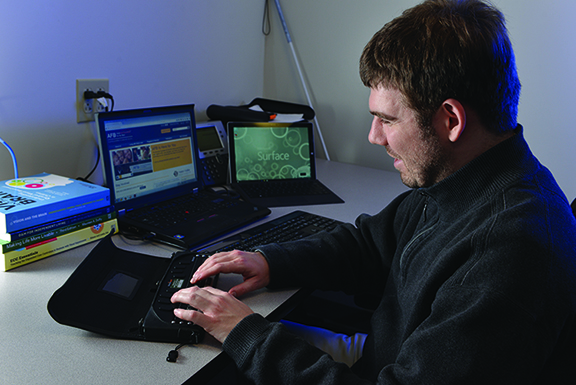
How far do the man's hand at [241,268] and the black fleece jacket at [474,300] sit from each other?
0.02 metres

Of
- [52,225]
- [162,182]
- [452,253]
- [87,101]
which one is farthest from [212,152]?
[452,253]

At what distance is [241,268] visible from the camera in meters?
0.96

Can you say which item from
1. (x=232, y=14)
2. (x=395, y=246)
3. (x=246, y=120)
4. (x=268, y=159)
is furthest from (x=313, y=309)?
(x=232, y=14)

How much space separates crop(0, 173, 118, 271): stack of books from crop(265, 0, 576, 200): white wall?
1296 millimetres

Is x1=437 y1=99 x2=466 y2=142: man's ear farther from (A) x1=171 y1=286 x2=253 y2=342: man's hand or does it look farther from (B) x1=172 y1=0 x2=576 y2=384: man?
(A) x1=171 y1=286 x2=253 y2=342: man's hand

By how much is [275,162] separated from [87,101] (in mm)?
689

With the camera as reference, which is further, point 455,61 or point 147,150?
point 147,150

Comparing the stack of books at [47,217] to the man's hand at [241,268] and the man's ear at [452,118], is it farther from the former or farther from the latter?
the man's ear at [452,118]

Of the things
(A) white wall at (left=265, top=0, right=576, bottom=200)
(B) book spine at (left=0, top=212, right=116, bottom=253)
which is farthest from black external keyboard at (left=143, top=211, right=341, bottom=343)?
(A) white wall at (left=265, top=0, right=576, bottom=200)

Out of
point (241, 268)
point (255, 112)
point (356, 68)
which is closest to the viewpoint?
point (241, 268)

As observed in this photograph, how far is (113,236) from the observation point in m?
1.19

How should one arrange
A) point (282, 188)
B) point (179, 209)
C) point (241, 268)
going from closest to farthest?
point (241, 268) < point (179, 209) < point (282, 188)

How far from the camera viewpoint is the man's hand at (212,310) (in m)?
0.79

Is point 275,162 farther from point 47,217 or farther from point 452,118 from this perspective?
point 452,118
